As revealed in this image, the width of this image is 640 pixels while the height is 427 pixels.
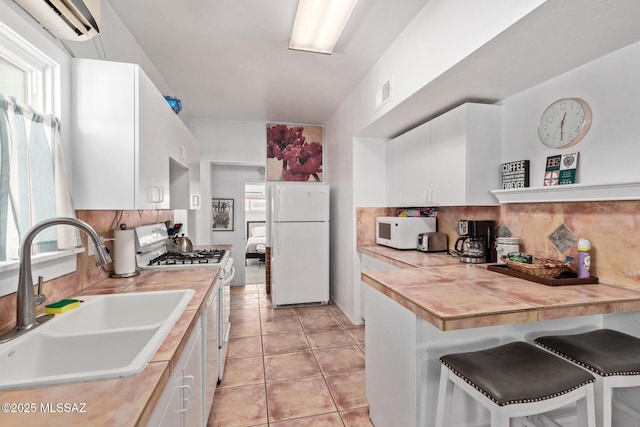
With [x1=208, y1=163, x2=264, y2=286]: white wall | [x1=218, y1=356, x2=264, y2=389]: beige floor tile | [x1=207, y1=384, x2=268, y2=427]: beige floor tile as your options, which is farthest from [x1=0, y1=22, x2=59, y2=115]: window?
[x1=208, y1=163, x2=264, y2=286]: white wall

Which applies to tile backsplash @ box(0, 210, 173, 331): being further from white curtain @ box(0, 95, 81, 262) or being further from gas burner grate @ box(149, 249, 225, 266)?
gas burner grate @ box(149, 249, 225, 266)

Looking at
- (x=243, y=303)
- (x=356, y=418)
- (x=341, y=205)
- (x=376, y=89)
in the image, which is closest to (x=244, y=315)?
(x=243, y=303)

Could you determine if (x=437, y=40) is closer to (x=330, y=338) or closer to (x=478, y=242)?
(x=478, y=242)

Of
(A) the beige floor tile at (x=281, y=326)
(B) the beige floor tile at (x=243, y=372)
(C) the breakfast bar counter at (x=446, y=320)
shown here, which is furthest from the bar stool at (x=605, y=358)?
(A) the beige floor tile at (x=281, y=326)

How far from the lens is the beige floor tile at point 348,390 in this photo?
2.00m

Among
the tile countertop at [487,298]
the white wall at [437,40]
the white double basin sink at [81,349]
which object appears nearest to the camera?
the white double basin sink at [81,349]

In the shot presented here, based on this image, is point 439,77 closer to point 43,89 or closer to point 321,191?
point 43,89

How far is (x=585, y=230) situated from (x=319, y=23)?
208 cm

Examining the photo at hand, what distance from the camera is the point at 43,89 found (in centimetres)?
134

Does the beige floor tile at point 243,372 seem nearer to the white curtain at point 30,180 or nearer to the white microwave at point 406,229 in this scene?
the white curtain at point 30,180

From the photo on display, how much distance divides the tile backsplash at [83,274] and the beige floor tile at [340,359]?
1.76 m

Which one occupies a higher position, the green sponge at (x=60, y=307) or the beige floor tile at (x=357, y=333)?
the green sponge at (x=60, y=307)

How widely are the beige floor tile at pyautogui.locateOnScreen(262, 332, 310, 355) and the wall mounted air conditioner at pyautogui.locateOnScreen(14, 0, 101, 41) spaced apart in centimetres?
255

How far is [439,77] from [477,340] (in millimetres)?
1518
